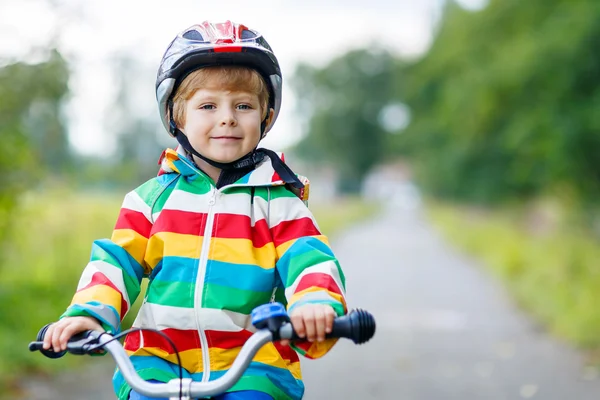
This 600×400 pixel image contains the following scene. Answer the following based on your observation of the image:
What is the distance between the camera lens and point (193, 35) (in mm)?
2824

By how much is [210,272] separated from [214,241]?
101 mm

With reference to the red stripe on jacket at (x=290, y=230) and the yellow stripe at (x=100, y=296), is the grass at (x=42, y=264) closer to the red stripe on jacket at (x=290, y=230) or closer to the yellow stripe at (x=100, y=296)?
the yellow stripe at (x=100, y=296)

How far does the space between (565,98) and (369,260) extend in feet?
23.7

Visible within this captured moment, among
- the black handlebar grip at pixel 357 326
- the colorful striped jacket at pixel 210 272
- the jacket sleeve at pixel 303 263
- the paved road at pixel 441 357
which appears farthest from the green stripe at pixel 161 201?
the paved road at pixel 441 357

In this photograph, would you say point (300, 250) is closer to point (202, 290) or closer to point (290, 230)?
point (290, 230)

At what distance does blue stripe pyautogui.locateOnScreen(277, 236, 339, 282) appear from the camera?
2.66 m

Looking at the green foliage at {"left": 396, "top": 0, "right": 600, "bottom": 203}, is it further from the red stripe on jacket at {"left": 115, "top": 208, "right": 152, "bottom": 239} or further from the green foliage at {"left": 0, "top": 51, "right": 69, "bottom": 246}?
the red stripe on jacket at {"left": 115, "top": 208, "right": 152, "bottom": 239}

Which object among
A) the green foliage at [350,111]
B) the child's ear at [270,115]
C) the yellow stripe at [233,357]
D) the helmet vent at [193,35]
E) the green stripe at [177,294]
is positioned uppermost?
the green foliage at [350,111]

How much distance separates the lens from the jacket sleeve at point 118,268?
2.54 m

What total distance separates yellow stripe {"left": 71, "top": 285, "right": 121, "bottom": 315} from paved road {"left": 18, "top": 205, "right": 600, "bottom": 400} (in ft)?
12.8

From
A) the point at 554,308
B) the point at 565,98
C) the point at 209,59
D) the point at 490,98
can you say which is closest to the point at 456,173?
the point at 490,98

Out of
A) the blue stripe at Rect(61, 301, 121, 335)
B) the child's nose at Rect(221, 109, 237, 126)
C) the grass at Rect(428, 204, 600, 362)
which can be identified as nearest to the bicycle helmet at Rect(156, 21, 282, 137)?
Result: the child's nose at Rect(221, 109, 237, 126)

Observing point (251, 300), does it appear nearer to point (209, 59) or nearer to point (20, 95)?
point (209, 59)

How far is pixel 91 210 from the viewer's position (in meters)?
10.6
